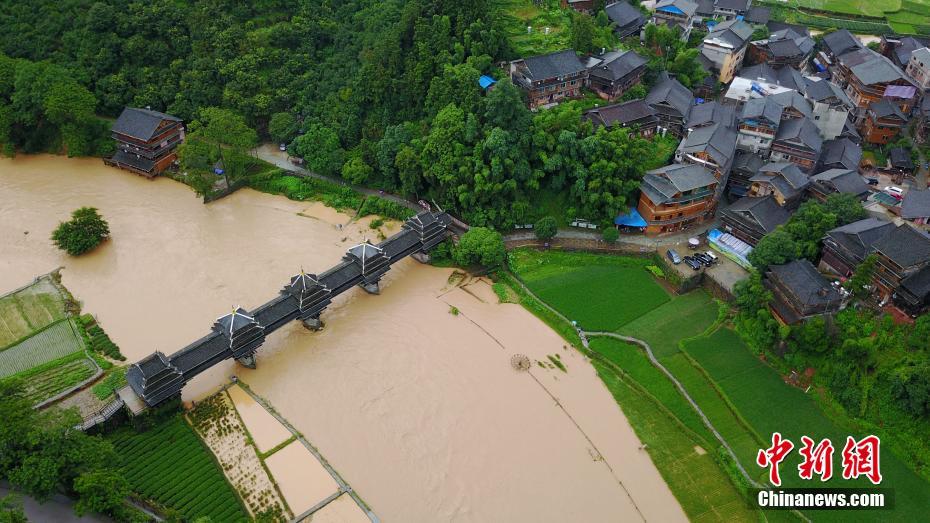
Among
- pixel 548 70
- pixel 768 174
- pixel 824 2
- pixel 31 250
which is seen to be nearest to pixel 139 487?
pixel 31 250

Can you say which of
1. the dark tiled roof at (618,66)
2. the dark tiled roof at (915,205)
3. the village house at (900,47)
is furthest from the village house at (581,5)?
the dark tiled roof at (915,205)

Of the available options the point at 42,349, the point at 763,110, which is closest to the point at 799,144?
the point at 763,110

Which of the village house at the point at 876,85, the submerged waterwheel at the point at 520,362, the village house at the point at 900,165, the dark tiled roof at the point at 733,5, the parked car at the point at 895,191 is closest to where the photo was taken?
the submerged waterwheel at the point at 520,362

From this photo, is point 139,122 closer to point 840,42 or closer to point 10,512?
point 10,512

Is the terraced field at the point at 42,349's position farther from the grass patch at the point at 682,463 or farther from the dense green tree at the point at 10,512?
the grass patch at the point at 682,463

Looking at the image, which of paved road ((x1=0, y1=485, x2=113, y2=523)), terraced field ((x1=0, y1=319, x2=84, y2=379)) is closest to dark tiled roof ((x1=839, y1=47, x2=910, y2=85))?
paved road ((x1=0, y1=485, x2=113, y2=523))

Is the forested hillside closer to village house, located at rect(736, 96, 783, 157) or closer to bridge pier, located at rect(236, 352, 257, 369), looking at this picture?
village house, located at rect(736, 96, 783, 157)

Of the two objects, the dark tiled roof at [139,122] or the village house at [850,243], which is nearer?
the village house at [850,243]
